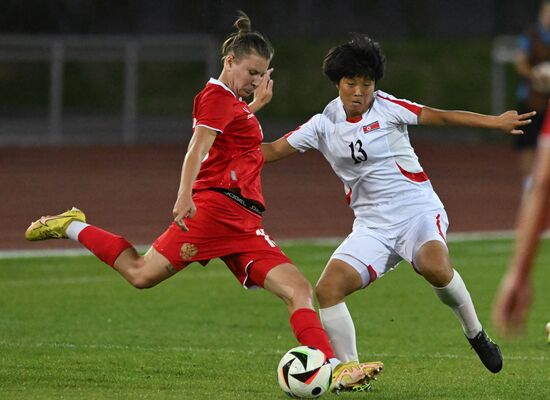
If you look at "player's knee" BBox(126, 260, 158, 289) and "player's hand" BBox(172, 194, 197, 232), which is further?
"player's knee" BBox(126, 260, 158, 289)

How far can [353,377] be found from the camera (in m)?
7.44

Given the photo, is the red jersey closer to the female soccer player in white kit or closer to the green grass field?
the female soccer player in white kit

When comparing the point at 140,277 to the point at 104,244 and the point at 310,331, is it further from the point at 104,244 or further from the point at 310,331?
the point at 310,331

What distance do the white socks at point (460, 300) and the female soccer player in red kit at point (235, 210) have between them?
2.24ft

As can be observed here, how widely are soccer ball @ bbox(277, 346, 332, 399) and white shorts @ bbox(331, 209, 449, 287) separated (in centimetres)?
88

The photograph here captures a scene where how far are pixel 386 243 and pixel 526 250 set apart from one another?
4275 mm

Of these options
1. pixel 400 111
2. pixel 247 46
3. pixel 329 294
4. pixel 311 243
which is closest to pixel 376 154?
pixel 400 111

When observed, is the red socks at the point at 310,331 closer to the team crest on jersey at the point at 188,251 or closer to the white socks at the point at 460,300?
the team crest on jersey at the point at 188,251

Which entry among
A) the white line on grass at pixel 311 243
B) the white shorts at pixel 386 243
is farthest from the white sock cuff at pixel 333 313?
the white line on grass at pixel 311 243

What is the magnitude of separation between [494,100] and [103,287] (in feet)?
74.7

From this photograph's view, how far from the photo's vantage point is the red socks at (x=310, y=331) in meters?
7.23

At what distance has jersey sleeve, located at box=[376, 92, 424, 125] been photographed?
791 cm

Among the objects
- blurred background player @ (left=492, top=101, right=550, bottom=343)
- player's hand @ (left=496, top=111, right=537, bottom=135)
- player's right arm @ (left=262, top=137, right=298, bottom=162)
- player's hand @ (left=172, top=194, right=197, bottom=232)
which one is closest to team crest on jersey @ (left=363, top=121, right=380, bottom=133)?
player's right arm @ (left=262, top=137, right=298, bottom=162)

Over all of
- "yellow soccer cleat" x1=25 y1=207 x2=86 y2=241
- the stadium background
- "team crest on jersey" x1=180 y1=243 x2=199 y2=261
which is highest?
"team crest on jersey" x1=180 y1=243 x2=199 y2=261
